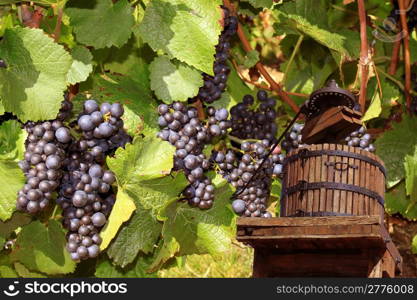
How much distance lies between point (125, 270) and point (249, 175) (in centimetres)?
59

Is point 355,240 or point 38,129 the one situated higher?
point 38,129

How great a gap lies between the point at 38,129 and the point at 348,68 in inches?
65.0

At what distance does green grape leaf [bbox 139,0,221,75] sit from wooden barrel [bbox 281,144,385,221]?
1.70 feet

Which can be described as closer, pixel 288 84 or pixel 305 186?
pixel 305 186

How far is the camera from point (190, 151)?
10.5 ft

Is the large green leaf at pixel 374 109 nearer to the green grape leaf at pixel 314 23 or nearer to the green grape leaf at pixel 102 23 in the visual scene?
the green grape leaf at pixel 314 23

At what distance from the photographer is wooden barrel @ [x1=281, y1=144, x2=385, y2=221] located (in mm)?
2873

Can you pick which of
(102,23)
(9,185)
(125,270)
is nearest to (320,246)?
(125,270)

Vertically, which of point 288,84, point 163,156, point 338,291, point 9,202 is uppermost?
point 288,84

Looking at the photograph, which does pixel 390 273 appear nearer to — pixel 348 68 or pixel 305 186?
pixel 305 186

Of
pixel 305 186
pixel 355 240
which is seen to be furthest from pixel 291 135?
pixel 355 240

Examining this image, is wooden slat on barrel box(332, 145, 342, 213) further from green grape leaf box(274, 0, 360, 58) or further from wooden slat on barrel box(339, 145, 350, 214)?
green grape leaf box(274, 0, 360, 58)

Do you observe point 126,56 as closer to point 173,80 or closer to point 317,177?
point 173,80

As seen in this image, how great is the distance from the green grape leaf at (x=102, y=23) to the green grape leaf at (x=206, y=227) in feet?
2.18
